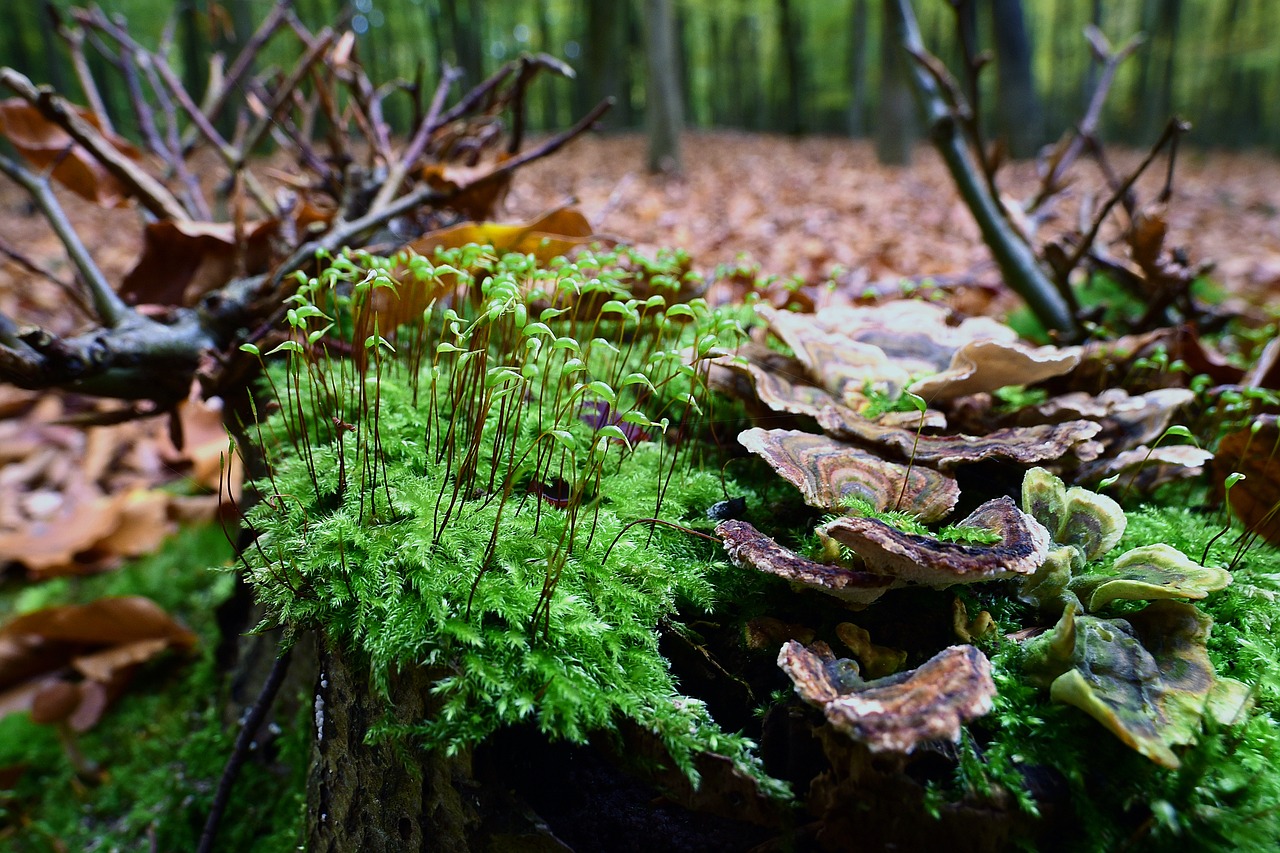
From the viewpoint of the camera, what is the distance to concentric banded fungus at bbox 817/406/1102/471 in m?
1.41

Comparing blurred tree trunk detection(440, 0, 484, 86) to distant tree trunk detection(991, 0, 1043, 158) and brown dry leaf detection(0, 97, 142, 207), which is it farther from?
brown dry leaf detection(0, 97, 142, 207)

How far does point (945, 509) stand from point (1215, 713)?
0.47 meters

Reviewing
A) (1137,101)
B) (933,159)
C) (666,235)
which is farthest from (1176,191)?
(1137,101)

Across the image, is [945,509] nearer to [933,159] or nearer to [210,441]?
[210,441]

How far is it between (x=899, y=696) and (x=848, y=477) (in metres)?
0.53

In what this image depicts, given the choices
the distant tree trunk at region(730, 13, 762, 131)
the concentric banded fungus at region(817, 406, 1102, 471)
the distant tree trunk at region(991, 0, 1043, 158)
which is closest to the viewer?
the concentric banded fungus at region(817, 406, 1102, 471)

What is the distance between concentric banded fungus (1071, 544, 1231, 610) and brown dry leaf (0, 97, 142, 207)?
10.7 feet

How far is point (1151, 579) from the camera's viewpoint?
115 cm

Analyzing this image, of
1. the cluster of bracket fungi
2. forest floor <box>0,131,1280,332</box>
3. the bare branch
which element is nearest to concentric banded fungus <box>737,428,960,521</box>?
the cluster of bracket fungi

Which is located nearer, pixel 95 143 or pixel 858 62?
Result: pixel 95 143

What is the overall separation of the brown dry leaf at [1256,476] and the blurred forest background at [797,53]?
10.5 m

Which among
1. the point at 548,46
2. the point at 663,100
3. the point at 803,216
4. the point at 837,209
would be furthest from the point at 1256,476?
the point at 548,46

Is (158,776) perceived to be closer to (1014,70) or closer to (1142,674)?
(1142,674)

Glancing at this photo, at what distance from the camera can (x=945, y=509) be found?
1.33 meters
